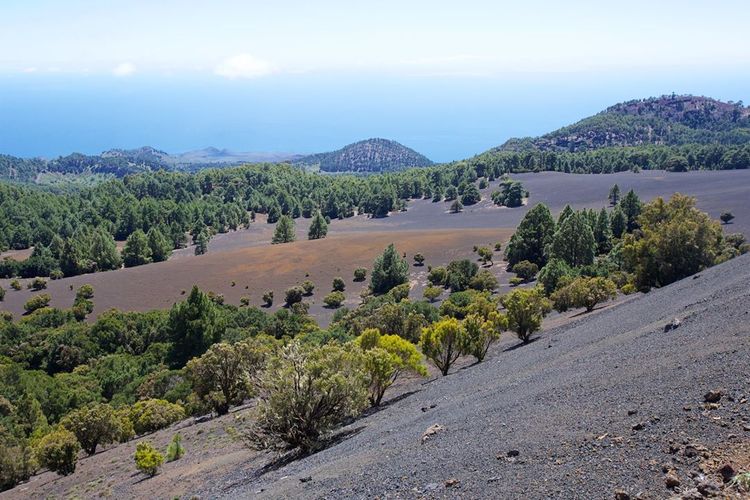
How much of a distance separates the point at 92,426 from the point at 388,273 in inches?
1593

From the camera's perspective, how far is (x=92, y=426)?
2586 centimetres

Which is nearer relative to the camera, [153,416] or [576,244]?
[153,416]

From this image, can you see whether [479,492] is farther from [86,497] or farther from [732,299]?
[86,497]

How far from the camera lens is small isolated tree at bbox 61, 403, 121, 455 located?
25.7 meters

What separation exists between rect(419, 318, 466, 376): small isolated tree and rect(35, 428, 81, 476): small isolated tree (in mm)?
14795

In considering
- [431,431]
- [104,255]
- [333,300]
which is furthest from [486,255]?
[104,255]

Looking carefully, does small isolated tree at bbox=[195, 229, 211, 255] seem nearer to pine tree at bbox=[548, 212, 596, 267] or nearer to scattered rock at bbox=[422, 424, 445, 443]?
pine tree at bbox=[548, 212, 596, 267]

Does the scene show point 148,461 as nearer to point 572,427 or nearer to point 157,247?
point 572,427

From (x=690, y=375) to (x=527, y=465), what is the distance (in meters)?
4.57

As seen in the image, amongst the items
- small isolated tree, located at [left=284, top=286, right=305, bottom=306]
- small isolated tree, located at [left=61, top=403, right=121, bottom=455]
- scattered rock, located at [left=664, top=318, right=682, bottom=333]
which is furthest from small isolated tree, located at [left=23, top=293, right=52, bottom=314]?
scattered rock, located at [left=664, top=318, right=682, bottom=333]

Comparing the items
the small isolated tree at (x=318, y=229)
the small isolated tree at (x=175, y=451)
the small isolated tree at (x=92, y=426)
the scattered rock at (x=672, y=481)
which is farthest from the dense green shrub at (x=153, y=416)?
the small isolated tree at (x=318, y=229)

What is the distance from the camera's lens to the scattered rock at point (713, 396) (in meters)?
10.8

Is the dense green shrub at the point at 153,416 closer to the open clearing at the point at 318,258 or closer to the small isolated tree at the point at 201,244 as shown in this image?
the open clearing at the point at 318,258

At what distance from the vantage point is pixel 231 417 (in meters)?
26.4
